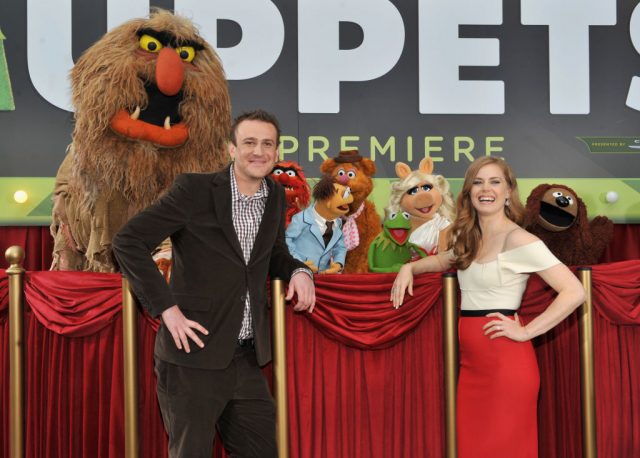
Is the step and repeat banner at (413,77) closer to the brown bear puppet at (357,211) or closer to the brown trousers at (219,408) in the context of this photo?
the brown bear puppet at (357,211)

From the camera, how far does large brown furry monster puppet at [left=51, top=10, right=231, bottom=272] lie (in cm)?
315

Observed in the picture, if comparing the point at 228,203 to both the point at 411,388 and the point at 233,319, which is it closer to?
the point at 233,319

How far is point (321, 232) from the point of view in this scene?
3172mm

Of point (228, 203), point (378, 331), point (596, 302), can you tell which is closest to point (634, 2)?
point (596, 302)

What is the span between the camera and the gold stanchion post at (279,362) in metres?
2.39

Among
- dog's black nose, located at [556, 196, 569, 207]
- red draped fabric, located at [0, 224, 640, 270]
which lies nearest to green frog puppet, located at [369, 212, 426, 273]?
dog's black nose, located at [556, 196, 569, 207]

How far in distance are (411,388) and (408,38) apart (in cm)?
257

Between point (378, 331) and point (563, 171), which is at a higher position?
point (563, 171)

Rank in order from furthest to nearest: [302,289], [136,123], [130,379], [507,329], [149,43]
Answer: [149,43]
[136,123]
[130,379]
[302,289]
[507,329]

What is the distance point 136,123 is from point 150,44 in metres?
0.41

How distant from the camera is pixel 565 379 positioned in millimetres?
2500

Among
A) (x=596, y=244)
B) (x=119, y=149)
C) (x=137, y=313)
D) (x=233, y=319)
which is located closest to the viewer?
(x=233, y=319)

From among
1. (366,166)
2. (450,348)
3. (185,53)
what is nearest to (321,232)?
(366,166)

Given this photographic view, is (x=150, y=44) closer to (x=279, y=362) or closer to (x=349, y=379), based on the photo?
(x=279, y=362)
